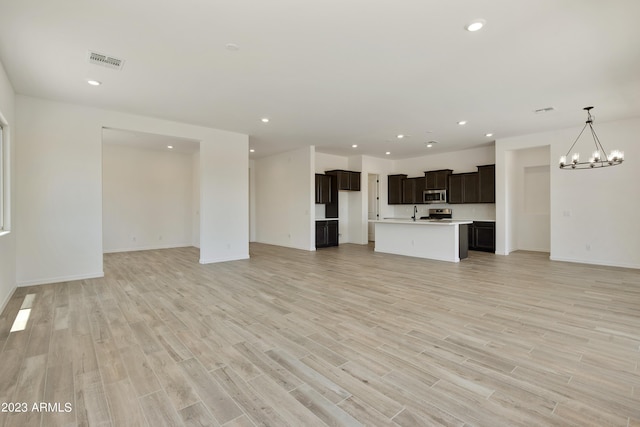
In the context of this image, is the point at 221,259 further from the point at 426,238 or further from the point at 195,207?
the point at 426,238

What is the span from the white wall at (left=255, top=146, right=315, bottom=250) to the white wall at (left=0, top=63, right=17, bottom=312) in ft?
19.0

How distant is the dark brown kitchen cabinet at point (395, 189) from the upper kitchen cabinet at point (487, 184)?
2.50 meters

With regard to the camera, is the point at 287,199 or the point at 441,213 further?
the point at 441,213

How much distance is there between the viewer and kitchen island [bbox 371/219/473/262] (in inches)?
260

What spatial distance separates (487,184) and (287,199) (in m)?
5.76

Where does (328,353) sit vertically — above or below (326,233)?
below

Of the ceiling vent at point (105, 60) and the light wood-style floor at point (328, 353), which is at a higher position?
the ceiling vent at point (105, 60)

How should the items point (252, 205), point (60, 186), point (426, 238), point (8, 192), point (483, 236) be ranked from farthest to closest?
point (252, 205)
point (483, 236)
point (426, 238)
point (60, 186)
point (8, 192)

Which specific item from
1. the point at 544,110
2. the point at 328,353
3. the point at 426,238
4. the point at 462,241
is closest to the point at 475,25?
the point at 328,353

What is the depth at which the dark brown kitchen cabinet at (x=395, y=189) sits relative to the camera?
10.3m

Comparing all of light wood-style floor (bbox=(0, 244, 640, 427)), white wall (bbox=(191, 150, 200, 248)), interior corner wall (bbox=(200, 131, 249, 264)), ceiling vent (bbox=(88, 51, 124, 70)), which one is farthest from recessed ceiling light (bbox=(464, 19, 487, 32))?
white wall (bbox=(191, 150, 200, 248))

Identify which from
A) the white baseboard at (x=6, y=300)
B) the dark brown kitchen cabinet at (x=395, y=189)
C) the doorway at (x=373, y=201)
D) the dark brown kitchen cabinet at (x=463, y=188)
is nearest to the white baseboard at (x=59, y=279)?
the white baseboard at (x=6, y=300)

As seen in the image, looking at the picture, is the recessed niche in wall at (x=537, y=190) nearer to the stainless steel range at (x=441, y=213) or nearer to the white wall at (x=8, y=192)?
the stainless steel range at (x=441, y=213)

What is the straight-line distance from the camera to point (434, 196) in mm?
9445
